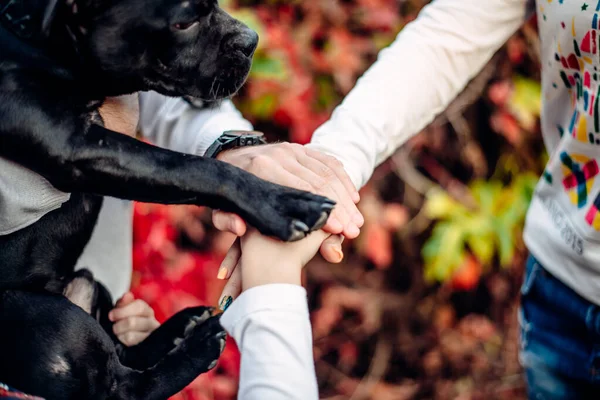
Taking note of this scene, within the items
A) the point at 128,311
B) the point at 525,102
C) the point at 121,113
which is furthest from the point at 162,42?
the point at 525,102

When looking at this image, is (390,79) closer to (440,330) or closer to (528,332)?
(528,332)

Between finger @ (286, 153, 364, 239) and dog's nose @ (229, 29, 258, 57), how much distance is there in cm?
35

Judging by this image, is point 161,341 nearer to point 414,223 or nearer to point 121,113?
point 121,113

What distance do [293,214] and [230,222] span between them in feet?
0.43

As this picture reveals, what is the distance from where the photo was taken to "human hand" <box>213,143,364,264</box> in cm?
128

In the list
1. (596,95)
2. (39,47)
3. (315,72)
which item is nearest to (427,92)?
(596,95)

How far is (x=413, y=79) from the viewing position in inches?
62.3

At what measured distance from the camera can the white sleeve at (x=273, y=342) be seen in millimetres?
1056

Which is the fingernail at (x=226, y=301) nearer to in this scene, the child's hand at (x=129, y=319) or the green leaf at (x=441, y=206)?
the child's hand at (x=129, y=319)

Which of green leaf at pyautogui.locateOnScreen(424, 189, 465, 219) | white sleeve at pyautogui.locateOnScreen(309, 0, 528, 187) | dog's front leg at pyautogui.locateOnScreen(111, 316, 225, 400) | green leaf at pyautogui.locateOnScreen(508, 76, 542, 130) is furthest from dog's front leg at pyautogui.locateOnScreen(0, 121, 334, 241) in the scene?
green leaf at pyautogui.locateOnScreen(508, 76, 542, 130)

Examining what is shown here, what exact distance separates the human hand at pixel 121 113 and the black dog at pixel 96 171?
0.09 feet

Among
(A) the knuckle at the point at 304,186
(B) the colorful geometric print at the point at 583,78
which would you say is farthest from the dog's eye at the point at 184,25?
(B) the colorful geometric print at the point at 583,78

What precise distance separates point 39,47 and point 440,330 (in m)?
2.49

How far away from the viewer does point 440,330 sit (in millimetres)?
3256
